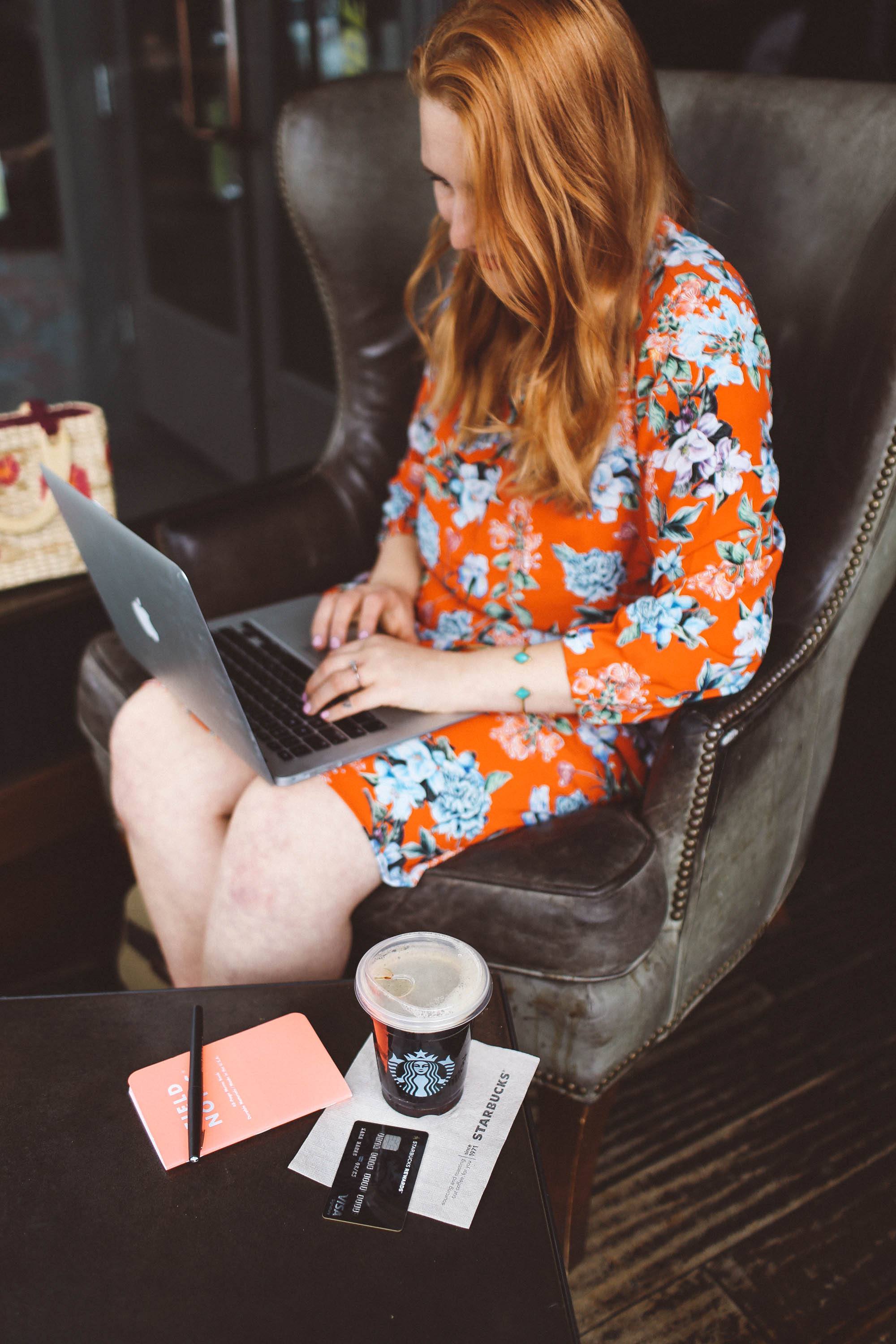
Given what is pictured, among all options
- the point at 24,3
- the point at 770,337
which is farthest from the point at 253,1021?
the point at 24,3

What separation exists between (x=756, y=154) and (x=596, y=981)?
0.97 m

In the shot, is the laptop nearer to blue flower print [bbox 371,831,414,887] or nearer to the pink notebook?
blue flower print [bbox 371,831,414,887]

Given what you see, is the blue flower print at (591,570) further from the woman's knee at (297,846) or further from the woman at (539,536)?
the woman's knee at (297,846)

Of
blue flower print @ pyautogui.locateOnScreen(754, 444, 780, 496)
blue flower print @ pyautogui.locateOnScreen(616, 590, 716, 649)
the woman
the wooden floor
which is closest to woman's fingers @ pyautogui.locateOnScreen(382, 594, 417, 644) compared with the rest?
the woman

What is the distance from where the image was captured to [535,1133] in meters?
0.79

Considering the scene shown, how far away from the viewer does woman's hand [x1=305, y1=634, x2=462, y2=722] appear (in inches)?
43.8

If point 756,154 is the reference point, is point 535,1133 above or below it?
below

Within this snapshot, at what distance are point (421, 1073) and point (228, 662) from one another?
0.63m

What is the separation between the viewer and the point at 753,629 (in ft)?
3.42

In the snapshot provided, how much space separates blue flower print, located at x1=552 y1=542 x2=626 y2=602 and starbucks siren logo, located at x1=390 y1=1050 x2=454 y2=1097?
0.59 meters

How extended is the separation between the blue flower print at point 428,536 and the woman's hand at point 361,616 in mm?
70

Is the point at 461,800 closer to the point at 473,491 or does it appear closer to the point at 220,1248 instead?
the point at 473,491

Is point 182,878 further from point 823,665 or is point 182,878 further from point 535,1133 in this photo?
point 823,665

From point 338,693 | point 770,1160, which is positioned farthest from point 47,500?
point 770,1160
